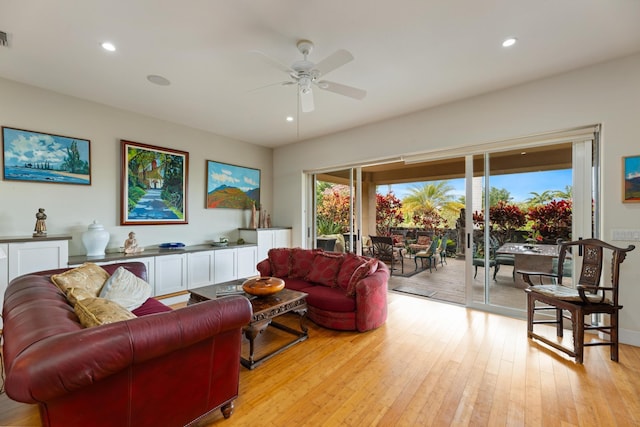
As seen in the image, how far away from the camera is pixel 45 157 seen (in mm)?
3412

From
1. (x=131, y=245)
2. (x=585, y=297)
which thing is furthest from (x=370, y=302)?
(x=131, y=245)

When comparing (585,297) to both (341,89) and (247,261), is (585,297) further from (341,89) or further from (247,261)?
(247,261)

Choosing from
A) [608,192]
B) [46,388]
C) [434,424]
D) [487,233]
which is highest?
[608,192]

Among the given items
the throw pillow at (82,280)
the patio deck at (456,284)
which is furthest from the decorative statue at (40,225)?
the patio deck at (456,284)

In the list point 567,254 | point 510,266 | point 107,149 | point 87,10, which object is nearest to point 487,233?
point 510,266

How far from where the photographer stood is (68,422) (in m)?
1.15

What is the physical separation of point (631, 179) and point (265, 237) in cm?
509

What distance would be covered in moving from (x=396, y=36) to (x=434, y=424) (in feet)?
9.91

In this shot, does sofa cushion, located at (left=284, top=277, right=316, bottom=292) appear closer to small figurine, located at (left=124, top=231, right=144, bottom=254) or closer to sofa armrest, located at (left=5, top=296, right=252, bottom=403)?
sofa armrest, located at (left=5, top=296, right=252, bottom=403)

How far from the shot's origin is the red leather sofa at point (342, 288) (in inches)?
119

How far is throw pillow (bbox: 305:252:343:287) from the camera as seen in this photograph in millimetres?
3504

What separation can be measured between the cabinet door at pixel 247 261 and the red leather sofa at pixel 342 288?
1446mm

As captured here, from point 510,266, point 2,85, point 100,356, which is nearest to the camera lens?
point 100,356

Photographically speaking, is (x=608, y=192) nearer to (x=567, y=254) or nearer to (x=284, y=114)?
(x=567, y=254)
